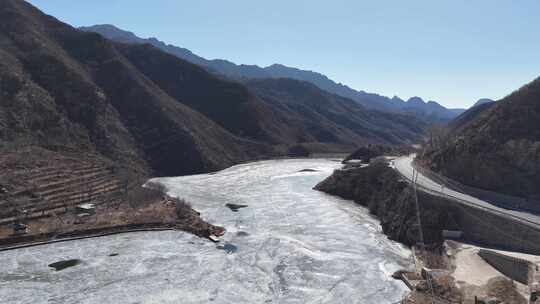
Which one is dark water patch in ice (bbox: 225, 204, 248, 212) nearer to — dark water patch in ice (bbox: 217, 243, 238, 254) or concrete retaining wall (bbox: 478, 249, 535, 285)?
dark water patch in ice (bbox: 217, 243, 238, 254)

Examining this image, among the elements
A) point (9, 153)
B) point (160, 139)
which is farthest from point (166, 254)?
point (160, 139)

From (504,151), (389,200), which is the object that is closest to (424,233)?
(389,200)

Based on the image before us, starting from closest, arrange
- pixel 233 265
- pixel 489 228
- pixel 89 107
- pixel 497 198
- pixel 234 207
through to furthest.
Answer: pixel 233 265 → pixel 489 228 → pixel 497 198 → pixel 234 207 → pixel 89 107

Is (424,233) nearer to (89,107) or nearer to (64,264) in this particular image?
(64,264)

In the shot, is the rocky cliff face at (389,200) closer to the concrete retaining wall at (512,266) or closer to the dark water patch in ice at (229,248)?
the concrete retaining wall at (512,266)

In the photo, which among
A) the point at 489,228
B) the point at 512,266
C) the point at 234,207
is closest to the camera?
the point at 512,266

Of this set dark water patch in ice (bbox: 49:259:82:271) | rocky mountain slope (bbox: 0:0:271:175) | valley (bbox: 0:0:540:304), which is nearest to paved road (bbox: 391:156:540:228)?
valley (bbox: 0:0:540:304)
